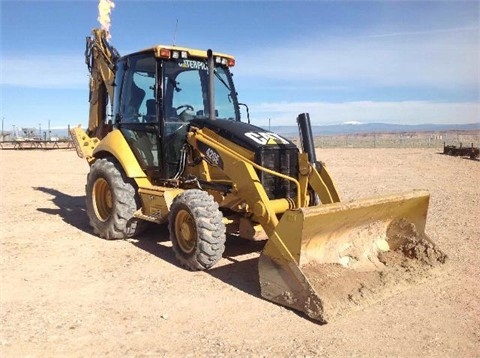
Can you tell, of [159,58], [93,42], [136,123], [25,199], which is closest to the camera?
[159,58]

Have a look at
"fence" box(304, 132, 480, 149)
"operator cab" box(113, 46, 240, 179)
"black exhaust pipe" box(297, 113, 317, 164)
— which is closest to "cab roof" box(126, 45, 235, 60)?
"operator cab" box(113, 46, 240, 179)

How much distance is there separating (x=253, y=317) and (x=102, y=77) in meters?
5.90

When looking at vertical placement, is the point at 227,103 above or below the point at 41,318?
above

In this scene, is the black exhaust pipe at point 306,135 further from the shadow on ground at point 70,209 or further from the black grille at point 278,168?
the shadow on ground at point 70,209

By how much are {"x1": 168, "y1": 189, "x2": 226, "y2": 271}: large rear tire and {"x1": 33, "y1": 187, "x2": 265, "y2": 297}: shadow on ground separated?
264 millimetres

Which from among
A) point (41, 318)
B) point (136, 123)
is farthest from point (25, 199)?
point (41, 318)

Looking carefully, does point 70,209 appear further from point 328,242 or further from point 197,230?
point 328,242

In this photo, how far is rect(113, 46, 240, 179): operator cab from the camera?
700 cm

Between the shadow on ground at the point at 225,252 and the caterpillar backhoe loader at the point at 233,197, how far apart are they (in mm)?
284

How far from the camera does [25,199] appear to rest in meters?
11.5

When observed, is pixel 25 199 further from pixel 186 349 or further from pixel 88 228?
pixel 186 349

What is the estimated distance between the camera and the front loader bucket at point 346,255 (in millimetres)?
4793

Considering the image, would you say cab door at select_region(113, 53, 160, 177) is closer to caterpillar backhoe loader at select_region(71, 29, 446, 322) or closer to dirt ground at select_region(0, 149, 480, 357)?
caterpillar backhoe loader at select_region(71, 29, 446, 322)

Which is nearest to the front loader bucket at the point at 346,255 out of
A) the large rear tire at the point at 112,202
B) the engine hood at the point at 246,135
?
the engine hood at the point at 246,135
